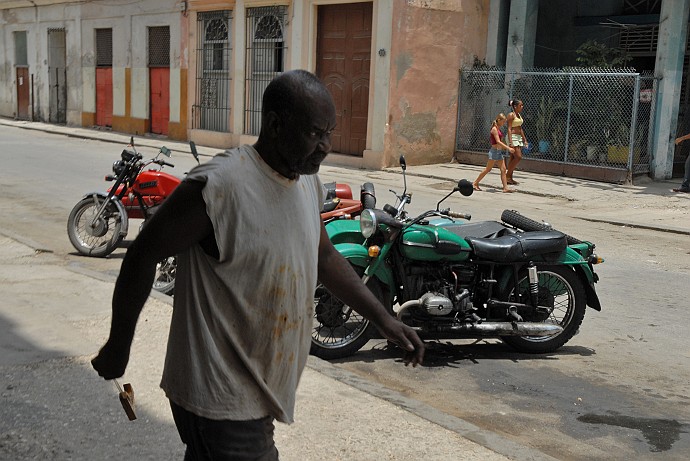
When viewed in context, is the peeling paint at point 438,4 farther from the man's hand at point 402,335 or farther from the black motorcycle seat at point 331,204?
the man's hand at point 402,335

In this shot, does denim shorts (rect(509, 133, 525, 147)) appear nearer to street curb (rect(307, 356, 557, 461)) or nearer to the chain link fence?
the chain link fence

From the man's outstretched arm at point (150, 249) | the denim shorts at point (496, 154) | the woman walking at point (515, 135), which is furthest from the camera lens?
the woman walking at point (515, 135)

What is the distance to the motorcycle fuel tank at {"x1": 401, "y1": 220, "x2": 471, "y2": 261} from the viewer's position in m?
6.08

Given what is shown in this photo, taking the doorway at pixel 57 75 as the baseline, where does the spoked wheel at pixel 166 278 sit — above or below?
below

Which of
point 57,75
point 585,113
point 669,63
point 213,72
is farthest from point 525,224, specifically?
point 57,75

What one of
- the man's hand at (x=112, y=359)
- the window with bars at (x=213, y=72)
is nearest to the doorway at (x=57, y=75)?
the window with bars at (x=213, y=72)

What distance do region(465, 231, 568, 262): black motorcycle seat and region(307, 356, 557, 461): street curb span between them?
1.36 meters

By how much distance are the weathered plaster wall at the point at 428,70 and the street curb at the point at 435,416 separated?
47.6 feet

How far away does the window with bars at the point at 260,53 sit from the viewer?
2272 centimetres

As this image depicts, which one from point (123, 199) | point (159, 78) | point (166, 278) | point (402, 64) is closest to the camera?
point (166, 278)

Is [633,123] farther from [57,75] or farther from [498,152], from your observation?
[57,75]

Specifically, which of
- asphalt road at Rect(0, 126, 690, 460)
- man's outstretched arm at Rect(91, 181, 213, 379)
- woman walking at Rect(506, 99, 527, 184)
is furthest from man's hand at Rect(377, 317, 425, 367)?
woman walking at Rect(506, 99, 527, 184)

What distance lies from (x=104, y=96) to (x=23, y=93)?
6400mm

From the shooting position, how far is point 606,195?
637 inches
